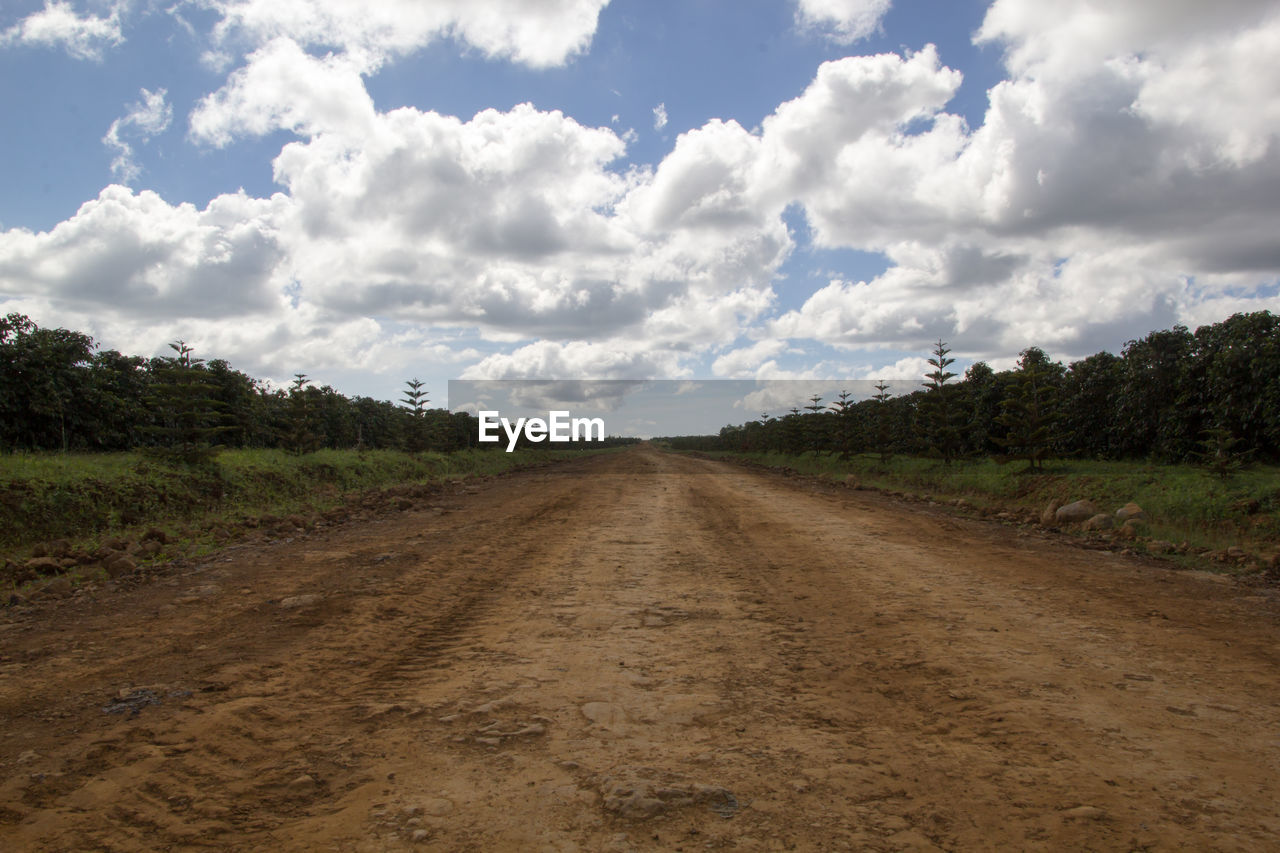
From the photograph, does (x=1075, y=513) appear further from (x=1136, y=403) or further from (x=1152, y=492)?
(x=1136, y=403)

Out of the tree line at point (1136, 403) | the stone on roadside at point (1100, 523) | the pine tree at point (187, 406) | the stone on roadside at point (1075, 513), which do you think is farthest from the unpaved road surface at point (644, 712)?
the tree line at point (1136, 403)

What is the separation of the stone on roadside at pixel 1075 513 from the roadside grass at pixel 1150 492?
0.84 m

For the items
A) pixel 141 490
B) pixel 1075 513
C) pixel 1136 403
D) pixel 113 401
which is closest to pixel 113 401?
pixel 113 401

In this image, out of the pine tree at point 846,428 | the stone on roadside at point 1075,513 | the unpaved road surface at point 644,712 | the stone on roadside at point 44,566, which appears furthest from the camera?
the pine tree at point 846,428

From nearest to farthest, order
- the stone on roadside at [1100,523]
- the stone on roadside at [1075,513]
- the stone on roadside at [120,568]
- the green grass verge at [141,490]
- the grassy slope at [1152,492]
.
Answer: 1. the stone on roadside at [120,568]
2. the green grass verge at [141,490]
3. the grassy slope at [1152,492]
4. the stone on roadside at [1100,523]
5. the stone on roadside at [1075,513]

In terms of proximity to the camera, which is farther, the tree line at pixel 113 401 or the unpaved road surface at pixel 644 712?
the tree line at pixel 113 401

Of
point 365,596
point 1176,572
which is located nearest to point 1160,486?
point 1176,572

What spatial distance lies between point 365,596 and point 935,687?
4532 millimetres

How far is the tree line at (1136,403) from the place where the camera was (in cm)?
1423

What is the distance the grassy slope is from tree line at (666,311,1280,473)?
0.68 metres

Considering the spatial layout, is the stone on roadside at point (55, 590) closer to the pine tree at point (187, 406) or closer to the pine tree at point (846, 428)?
the pine tree at point (187, 406)

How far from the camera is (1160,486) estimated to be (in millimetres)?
11961

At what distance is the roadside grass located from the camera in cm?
959

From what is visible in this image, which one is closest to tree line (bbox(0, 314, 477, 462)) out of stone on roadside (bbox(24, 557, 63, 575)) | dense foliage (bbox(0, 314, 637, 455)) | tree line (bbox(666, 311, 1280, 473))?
dense foliage (bbox(0, 314, 637, 455))
